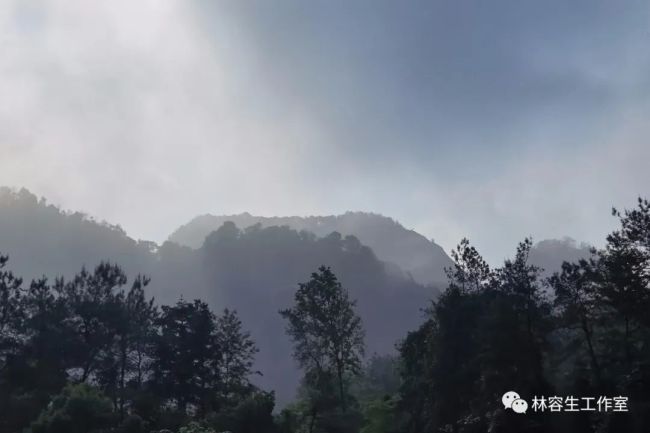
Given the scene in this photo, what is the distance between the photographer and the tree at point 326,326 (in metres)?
48.8

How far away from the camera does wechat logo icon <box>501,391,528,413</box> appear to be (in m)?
23.5

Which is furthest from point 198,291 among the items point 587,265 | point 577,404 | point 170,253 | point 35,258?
point 577,404

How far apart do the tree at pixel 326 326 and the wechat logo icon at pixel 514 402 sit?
25.1 metres

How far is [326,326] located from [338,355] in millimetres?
2990

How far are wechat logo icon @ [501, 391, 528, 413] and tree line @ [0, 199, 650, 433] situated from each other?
0.26m

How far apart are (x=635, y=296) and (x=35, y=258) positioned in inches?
5189

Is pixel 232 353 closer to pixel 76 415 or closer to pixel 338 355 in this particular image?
pixel 338 355

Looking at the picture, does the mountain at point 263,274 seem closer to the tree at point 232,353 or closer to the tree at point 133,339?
the tree at point 232,353

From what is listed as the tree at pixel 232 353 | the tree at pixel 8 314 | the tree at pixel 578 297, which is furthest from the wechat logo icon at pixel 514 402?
the tree at pixel 8 314

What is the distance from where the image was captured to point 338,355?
163ft

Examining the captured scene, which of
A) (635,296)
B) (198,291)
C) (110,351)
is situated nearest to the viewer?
(635,296)

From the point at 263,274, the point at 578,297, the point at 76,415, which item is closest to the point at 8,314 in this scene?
the point at 76,415

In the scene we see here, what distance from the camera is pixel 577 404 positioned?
79.5 ft

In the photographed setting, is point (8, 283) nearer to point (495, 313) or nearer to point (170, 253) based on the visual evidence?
point (495, 313)
